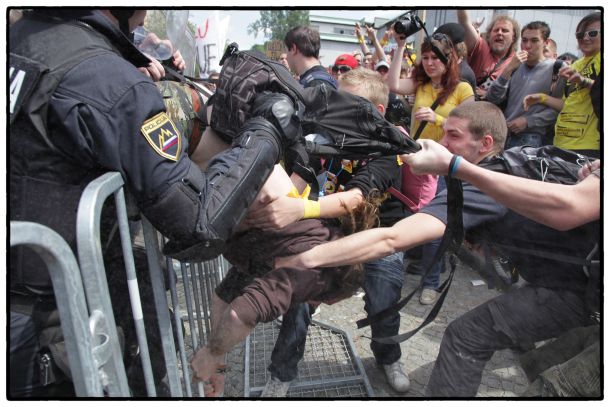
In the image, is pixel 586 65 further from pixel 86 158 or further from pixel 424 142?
pixel 86 158

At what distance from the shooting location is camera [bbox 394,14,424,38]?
1374 mm

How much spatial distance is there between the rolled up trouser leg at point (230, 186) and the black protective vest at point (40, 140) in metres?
0.28

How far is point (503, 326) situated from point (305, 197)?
0.85m

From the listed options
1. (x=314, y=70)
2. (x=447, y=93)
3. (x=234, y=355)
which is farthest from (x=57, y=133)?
(x=447, y=93)

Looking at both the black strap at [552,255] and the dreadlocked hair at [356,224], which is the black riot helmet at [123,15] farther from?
the black strap at [552,255]

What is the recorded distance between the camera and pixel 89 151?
0.99 meters

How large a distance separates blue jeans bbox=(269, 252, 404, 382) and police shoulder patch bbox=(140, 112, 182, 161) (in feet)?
2.58

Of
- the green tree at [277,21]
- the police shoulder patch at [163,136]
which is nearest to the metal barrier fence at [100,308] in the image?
the police shoulder patch at [163,136]

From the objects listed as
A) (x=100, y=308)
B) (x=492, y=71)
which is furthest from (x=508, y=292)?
(x=492, y=71)

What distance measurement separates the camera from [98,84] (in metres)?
0.97

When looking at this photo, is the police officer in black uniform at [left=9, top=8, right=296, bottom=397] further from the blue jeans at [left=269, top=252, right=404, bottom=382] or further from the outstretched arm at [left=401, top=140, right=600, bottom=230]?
the blue jeans at [left=269, top=252, right=404, bottom=382]

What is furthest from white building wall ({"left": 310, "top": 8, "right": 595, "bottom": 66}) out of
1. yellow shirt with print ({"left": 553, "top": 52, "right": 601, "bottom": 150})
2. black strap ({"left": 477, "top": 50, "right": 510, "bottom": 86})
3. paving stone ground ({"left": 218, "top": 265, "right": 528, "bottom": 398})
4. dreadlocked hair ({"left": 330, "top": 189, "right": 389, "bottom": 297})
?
black strap ({"left": 477, "top": 50, "right": 510, "bottom": 86})

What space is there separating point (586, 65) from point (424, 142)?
62 centimetres

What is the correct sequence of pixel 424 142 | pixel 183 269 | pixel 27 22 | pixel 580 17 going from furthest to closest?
1. pixel 183 269
2. pixel 424 142
3. pixel 580 17
4. pixel 27 22
